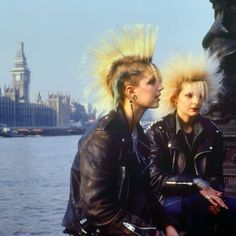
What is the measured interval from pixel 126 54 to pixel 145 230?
627mm

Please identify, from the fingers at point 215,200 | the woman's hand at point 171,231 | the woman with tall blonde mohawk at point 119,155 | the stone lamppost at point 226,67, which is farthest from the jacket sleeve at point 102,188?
the stone lamppost at point 226,67

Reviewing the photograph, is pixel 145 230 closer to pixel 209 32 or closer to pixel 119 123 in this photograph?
pixel 119 123

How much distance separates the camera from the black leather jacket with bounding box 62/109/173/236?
228 centimetres

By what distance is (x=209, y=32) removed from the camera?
15.8ft

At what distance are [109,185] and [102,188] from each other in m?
0.03

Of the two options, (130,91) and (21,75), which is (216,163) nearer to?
(130,91)

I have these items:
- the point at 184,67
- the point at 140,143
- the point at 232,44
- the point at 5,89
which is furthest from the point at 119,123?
the point at 5,89

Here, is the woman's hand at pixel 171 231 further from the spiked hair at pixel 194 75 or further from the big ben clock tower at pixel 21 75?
the big ben clock tower at pixel 21 75

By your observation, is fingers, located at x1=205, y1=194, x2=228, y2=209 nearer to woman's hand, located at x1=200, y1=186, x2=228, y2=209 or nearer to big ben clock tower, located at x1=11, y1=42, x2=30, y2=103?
woman's hand, located at x1=200, y1=186, x2=228, y2=209

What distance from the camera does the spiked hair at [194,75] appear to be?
306 cm

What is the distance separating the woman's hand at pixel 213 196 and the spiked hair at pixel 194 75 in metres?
0.40

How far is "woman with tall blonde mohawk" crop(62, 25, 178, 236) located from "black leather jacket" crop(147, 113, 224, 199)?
25.3 inches

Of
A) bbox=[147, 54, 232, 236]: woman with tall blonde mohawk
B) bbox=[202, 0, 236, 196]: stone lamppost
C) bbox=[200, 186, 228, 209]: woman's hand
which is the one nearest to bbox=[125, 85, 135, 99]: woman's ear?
bbox=[147, 54, 232, 236]: woman with tall blonde mohawk

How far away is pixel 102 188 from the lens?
2.27 m
